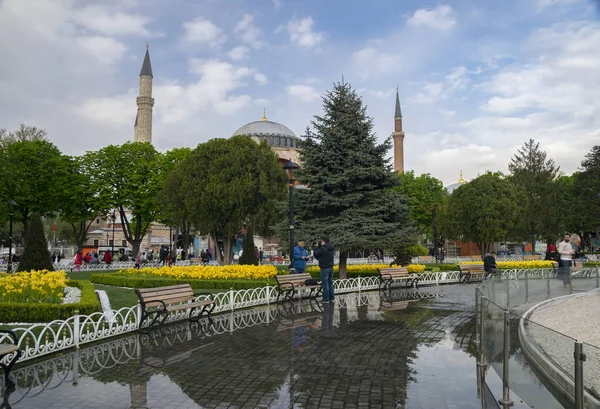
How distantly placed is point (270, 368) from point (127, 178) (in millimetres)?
32546

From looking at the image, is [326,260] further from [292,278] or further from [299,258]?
[299,258]

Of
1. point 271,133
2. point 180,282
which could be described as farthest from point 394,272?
point 271,133

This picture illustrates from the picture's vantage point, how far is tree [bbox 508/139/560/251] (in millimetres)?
40713

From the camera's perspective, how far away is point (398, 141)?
254 ft

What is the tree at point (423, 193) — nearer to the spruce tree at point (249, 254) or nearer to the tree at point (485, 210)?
the tree at point (485, 210)

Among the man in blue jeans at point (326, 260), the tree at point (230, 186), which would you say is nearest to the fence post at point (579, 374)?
the man in blue jeans at point (326, 260)

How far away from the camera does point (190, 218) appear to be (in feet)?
105

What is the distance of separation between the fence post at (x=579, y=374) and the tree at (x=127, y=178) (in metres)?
34.2

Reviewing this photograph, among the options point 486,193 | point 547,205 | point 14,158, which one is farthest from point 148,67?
point 547,205

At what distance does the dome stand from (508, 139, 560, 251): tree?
127 feet

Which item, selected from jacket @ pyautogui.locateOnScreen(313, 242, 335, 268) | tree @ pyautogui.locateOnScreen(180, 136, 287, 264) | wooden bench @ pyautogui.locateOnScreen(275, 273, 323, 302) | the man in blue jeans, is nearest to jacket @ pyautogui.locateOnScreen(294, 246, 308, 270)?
wooden bench @ pyautogui.locateOnScreen(275, 273, 323, 302)

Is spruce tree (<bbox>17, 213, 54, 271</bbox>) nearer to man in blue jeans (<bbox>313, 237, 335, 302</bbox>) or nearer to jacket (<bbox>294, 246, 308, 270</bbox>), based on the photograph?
jacket (<bbox>294, 246, 308, 270</bbox>)

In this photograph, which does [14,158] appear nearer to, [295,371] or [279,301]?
[279,301]

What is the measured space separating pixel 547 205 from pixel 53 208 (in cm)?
3765
